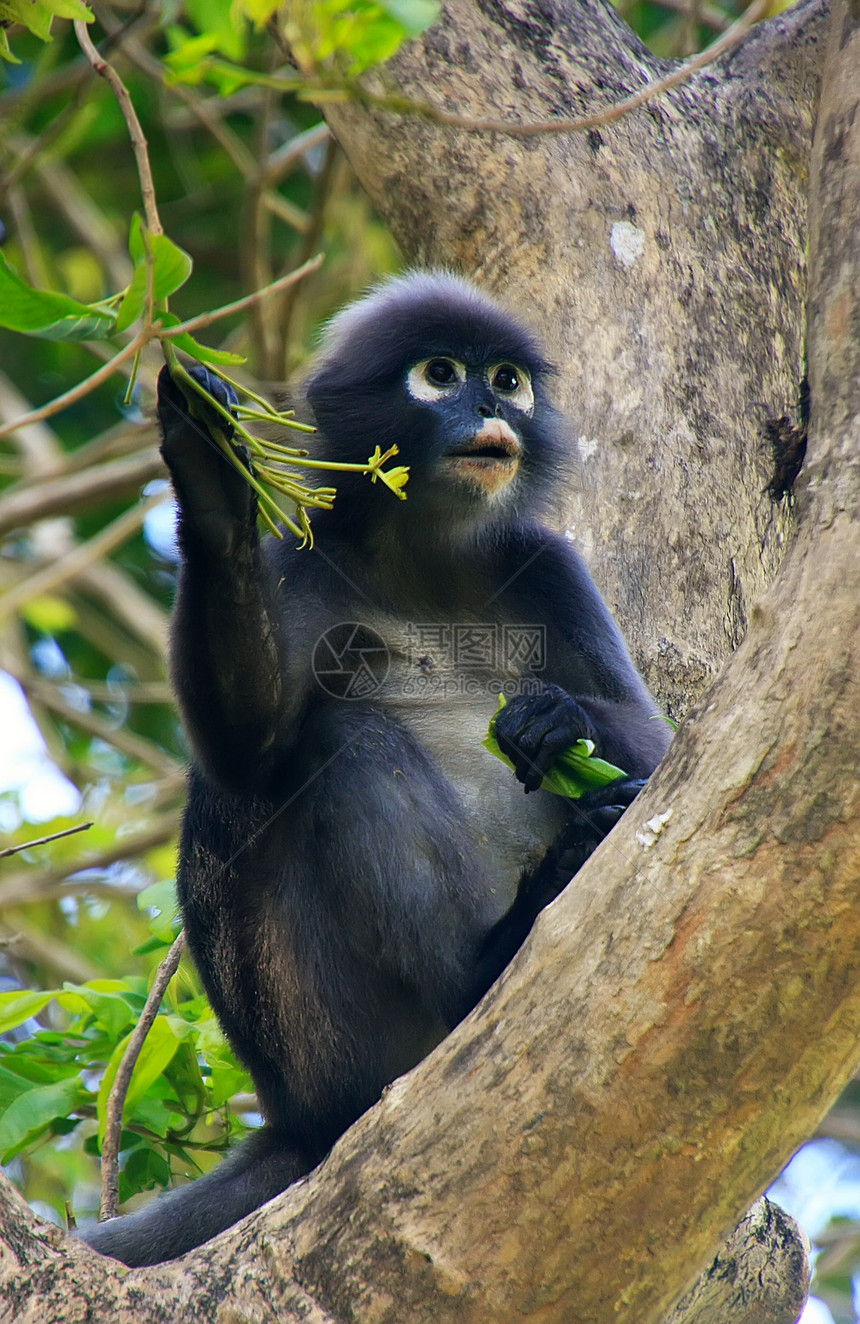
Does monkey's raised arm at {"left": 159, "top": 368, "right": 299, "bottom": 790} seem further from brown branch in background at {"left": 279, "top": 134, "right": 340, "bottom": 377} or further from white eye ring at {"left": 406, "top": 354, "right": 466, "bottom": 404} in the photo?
brown branch in background at {"left": 279, "top": 134, "right": 340, "bottom": 377}

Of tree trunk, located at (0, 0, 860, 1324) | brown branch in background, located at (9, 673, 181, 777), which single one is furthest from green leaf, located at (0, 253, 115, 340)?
brown branch in background, located at (9, 673, 181, 777)

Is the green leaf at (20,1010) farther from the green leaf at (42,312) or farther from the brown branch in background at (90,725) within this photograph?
the brown branch in background at (90,725)

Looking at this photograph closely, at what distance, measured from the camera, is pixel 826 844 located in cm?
203

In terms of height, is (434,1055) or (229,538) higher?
(229,538)

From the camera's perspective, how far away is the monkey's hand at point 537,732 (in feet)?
10.5

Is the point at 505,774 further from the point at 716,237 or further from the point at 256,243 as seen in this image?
the point at 256,243

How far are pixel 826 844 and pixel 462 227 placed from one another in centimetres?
308

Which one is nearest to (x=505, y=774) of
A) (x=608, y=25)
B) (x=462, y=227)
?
(x=462, y=227)

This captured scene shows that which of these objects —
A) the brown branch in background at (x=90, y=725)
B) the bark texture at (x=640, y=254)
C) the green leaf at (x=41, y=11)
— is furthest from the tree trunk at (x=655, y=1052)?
the brown branch in background at (x=90, y=725)

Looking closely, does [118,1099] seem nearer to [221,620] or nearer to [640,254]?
[221,620]

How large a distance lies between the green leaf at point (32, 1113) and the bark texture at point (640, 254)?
1.94 m

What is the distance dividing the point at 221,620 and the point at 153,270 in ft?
3.42

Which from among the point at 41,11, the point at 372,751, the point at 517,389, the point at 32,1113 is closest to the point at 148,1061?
the point at 32,1113

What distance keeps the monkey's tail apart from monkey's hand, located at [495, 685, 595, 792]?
3.66 ft
